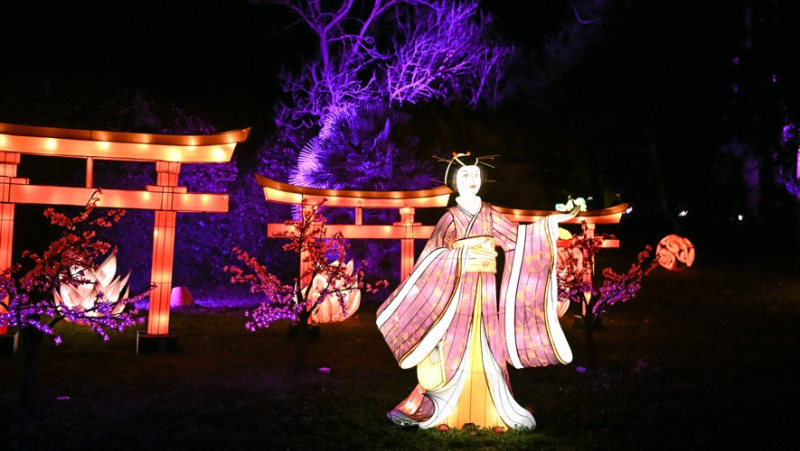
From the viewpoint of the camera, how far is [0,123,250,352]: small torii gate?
811 cm

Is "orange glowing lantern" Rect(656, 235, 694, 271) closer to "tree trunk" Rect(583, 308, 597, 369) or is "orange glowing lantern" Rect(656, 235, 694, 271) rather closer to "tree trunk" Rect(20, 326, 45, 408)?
"tree trunk" Rect(583, 308, 597, 369)

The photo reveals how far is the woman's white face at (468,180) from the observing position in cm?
536

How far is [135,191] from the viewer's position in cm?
848

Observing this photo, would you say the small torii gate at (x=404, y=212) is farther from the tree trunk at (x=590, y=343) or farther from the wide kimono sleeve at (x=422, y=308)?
the wide kimono sleeve at (x=422, y=308)

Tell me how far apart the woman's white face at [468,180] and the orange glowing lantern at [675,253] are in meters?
14.0

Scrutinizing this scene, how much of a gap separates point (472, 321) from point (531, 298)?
0.48 m

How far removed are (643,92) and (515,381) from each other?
1584 centimetres

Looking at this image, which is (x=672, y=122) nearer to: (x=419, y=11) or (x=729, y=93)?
(x=729, y=93)

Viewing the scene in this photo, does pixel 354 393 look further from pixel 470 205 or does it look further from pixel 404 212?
pixel 404 212

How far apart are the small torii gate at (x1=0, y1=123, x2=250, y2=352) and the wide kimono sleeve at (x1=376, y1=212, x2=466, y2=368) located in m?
3.89

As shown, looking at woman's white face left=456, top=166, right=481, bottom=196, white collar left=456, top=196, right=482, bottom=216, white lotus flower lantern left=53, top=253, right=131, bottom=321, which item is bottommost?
white lotus flower lantern left=53, top=253, right=131, bottom=321

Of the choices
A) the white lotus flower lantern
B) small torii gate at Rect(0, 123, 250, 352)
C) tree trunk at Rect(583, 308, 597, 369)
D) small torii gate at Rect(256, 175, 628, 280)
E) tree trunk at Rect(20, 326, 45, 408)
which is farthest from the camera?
small torii gate at Rect(256, 175, 628, 280)

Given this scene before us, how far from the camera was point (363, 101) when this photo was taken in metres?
16.0

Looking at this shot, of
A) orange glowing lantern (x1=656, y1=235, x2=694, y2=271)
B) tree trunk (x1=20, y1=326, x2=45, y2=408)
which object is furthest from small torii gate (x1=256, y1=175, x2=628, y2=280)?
orange glowing lantern (x1=656, y1=235, x2=694, y2=271)
